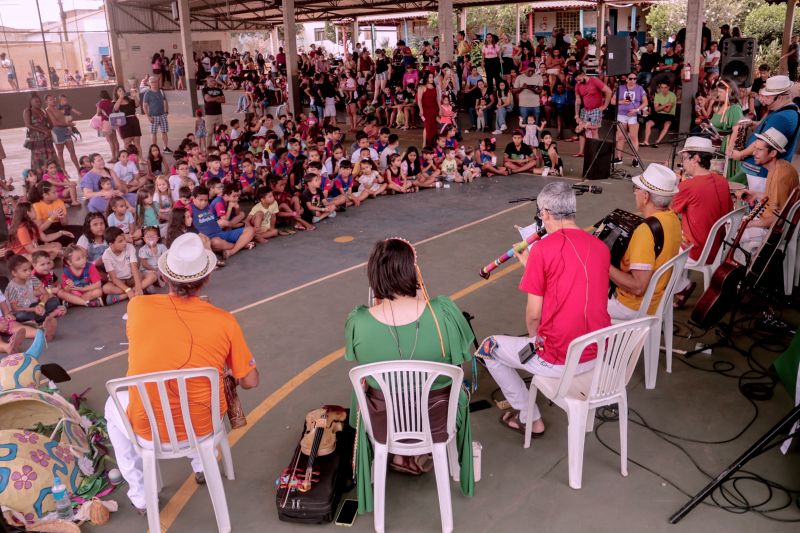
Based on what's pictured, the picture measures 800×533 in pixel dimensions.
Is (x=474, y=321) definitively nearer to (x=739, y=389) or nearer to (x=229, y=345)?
(x=739, y=389)

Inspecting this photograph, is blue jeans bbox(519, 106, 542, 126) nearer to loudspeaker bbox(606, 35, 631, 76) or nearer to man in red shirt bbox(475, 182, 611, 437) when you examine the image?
loudspeaker bbox(606, 35, 631, 76)

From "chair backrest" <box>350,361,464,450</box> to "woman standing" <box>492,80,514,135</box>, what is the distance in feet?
48.8

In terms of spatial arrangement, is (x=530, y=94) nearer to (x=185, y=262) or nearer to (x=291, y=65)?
(x=291, y=65)

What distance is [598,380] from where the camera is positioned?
3.56 m

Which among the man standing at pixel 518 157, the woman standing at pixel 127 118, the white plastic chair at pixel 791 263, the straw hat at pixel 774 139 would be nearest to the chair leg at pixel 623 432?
the white plastic chair at pixel 791 263

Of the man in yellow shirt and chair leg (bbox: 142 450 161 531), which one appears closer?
chair leg (bbox: 142 450 161 531)

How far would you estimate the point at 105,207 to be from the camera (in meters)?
8.89

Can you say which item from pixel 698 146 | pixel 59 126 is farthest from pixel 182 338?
pixel 59 126

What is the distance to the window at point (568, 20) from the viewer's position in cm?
3869

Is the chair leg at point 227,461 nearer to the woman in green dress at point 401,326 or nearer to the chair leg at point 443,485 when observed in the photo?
the woman in green dress at point 401,326

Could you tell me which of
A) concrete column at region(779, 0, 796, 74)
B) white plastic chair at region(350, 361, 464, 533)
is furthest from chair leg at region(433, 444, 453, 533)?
concrete column at region(779, 0, 796, 74)

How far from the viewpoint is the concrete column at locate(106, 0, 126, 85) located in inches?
1061

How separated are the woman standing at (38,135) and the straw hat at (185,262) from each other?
971 centimetres

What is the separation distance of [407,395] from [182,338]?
1145 mm
